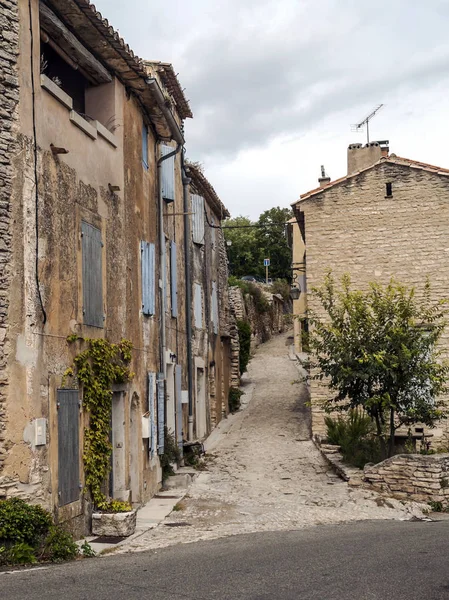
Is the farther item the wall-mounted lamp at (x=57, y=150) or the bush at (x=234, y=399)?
the bush at (x=234, y=399)

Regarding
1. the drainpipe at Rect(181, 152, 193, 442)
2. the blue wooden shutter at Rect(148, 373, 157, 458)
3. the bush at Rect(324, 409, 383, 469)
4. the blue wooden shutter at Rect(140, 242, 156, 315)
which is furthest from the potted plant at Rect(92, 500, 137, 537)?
the drainpipe at Rect(181, 152, 193, 442)

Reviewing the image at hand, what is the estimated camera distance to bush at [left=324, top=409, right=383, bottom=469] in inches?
647

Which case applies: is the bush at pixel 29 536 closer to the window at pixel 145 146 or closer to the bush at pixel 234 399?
the window at pixel 145 146

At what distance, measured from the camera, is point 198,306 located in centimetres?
2064

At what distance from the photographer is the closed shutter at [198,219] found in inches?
802

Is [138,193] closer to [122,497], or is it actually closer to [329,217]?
[122,497]

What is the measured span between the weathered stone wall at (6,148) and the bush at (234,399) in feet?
55.0

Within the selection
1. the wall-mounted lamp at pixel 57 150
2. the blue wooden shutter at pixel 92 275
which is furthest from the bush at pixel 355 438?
the wall-mounted lamp at pixel 57 150

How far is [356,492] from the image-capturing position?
1430 centimetres

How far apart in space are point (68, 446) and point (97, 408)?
107 centimetres

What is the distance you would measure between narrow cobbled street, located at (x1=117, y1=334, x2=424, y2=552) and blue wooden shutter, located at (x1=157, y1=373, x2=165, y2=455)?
1.06m

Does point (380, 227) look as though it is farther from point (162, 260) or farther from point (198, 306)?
point (162, 260)

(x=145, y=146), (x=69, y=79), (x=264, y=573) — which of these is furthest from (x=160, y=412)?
(x=264, y=573)

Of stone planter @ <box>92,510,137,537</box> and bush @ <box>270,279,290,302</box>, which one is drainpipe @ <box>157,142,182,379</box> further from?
bush @ <box>270,279,290,302</box>
